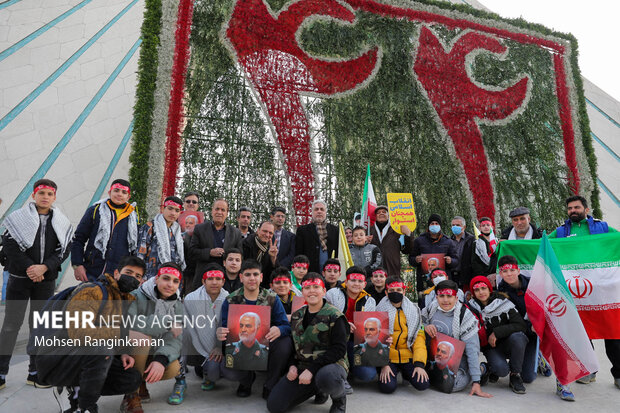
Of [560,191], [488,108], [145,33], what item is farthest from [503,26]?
[145,33]

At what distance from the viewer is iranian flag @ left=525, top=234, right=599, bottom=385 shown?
2721mm

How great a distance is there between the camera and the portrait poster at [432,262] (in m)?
4.07

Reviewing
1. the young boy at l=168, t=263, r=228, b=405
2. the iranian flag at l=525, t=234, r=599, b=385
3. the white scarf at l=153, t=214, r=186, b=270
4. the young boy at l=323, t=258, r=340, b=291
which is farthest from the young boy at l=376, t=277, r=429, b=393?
the white scarf at l=153, t=214, r=186, b=270

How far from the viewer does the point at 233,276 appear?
3.21 m

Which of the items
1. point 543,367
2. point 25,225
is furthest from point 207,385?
point 543,367

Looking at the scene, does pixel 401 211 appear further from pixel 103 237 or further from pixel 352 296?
pixel 103 237

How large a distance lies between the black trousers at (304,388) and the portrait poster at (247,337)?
202 mm

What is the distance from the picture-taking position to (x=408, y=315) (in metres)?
2.97

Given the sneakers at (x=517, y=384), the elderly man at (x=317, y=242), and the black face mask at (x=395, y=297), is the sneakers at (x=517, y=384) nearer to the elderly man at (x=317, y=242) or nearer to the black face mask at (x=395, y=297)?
the black face mask at (x=395, y=297)

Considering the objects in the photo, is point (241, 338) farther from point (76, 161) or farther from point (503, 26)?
point (503, 26)

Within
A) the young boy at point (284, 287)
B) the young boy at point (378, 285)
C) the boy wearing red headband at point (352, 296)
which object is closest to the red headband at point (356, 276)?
the boy wearing red headband at point (352, 296)

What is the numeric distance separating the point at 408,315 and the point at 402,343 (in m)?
0.21

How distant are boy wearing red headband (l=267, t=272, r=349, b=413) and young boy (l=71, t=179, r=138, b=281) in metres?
1.54

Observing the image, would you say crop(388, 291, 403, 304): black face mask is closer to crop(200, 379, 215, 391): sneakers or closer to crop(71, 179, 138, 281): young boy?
crop(200, 379, 215, 391): sneakers
